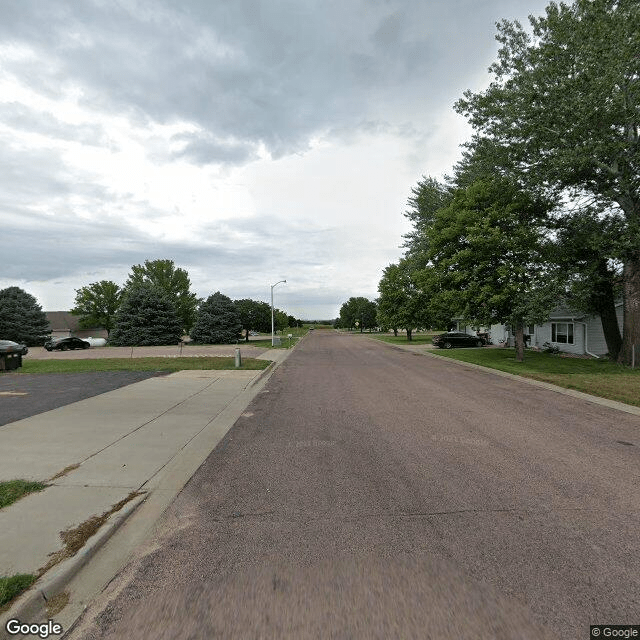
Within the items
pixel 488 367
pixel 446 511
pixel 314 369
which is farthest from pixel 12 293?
pixel 446 511

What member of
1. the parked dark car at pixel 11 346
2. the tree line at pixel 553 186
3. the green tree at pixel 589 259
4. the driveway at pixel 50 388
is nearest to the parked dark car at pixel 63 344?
the parked dark car at pixel 11 346

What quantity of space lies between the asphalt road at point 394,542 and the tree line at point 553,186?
12.9m

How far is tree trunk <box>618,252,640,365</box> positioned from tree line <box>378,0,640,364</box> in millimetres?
48

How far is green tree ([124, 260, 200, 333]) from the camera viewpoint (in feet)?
179

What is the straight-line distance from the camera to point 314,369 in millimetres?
17312

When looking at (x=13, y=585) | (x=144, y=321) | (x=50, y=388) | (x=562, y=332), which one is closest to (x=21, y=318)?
(x=144, y=321)

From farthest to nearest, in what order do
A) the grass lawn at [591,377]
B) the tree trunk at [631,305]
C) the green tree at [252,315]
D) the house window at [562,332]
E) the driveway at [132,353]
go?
the green tree at [252,315] < the house window at [562,332] < the driveway at [132,353] < the tree trunk at [631,305] < the grass lawn at [591,377]

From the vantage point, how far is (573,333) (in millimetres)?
26578

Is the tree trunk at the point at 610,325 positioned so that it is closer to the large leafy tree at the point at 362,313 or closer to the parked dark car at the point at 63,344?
the parked dark car at the point at 63,344

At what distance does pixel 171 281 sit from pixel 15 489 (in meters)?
54.8

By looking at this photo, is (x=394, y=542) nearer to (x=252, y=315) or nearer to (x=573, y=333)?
(x=573, y=333)

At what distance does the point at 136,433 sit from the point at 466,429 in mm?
6185

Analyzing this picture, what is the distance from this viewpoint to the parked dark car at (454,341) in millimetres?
32688

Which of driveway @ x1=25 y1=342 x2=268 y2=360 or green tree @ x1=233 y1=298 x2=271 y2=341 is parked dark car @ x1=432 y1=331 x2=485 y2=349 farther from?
green tree @ x1=233 y1=298 x2=271 y2=341
